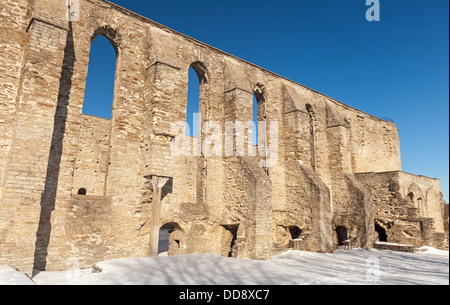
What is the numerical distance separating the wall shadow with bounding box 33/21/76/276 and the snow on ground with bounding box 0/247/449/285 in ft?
2.09

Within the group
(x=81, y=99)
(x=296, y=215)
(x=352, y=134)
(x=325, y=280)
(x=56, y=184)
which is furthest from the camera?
(x=352, y=134)

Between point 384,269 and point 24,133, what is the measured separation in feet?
33.6

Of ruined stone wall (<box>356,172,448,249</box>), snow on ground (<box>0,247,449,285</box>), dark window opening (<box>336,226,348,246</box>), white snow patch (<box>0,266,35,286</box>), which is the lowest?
snow on ground (<box>0,247,449,285</box>)

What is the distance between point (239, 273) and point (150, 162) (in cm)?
399

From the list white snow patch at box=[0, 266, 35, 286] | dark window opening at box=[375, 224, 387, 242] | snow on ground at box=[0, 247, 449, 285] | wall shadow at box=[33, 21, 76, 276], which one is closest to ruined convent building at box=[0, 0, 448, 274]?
wall shadow at box=[33, 21, 76, 276]

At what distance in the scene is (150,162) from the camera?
365 inches

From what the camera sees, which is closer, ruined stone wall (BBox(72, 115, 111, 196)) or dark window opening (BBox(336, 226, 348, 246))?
ruined stone wall (BBox(72, 115, 111, 196))

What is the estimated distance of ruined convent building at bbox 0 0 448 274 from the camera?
7863 millimetres

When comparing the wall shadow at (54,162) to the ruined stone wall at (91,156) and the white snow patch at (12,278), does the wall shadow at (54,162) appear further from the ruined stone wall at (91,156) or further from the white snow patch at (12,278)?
the ruined stone wall at (91,156)

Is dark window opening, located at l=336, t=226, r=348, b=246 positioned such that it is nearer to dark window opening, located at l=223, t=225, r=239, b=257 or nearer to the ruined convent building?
the ruined convent building

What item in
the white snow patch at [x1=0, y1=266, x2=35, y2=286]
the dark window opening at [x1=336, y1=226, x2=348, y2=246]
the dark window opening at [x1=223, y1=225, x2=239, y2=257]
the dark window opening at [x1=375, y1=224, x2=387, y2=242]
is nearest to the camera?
the white snow patch at [x1=0, y1=266, x2=35, y2=286]

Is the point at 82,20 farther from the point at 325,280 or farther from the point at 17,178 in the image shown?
the point at 325,280
